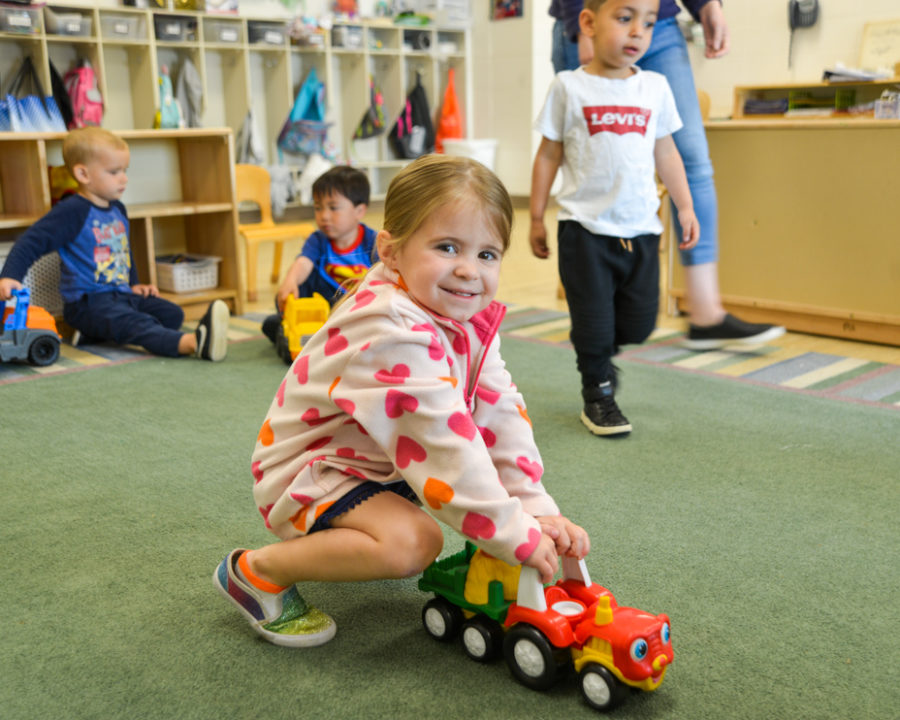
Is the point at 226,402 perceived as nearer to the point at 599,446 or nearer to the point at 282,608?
the point at 599,446

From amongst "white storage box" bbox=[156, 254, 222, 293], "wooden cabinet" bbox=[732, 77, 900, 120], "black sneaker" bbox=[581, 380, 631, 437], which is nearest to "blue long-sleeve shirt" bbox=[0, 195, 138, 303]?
"white storage box" bbox=[156, 254, 222, 293]

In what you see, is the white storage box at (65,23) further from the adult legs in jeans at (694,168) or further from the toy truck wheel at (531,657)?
the toy truck wheel at (531,657)

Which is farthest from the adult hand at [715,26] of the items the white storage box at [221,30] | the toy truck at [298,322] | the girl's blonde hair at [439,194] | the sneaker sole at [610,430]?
the white storage box at [221,30]

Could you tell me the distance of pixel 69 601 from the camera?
1150 mm

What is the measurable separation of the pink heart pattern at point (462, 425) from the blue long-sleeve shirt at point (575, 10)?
1.41m

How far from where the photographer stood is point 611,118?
1782mm

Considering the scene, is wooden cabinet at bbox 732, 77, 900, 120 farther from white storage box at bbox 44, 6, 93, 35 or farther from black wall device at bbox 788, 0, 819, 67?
white storage box at bbox 44, 6, 93, 35

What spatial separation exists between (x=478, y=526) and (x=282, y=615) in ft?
0.96

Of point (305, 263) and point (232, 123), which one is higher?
point (232, 123)

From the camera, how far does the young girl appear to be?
924mm

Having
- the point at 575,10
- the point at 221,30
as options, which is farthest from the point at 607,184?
the point at 221,30

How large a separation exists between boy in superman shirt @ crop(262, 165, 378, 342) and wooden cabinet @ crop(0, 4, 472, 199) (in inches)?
99.6

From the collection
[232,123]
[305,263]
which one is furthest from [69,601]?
[232,123]

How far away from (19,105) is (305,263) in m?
1.17
